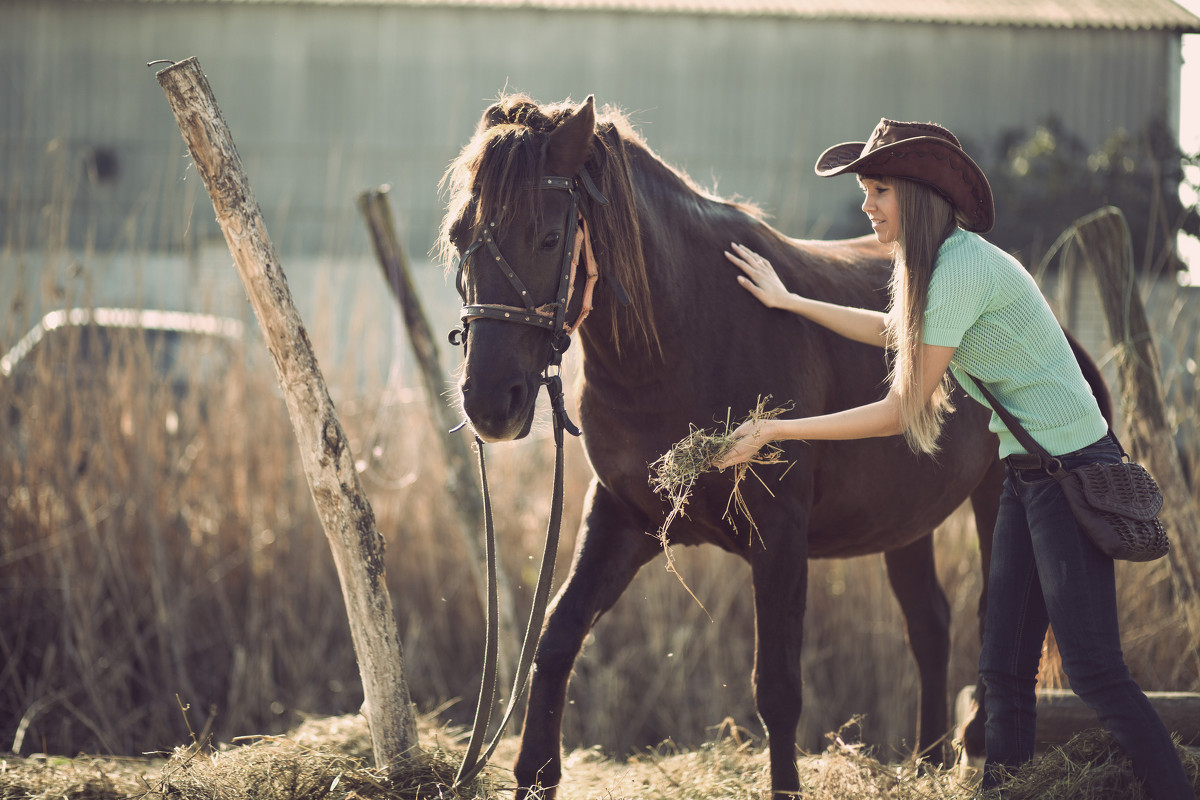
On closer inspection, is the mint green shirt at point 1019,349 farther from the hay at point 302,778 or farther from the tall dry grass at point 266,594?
the tall dry grass at point 266,594

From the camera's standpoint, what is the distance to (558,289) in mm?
Result: 2219

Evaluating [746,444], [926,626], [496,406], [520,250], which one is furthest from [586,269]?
[926,626]

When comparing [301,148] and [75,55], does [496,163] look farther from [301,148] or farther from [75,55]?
[75,55]

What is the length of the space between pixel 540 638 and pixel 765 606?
0.62 metres

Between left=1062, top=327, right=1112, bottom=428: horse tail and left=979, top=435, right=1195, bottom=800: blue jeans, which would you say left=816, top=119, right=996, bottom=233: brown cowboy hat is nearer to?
left=979, top=435, right=1195, bottom=800: blue jeans

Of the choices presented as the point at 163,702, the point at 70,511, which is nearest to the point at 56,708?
the point at 163,702

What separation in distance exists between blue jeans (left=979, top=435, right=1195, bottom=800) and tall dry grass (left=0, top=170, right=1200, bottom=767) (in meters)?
2.44

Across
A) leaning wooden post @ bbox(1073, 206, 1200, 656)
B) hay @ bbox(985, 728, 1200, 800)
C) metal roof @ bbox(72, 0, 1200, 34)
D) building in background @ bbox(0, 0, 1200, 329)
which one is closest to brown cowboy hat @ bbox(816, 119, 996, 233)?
hay @ bbox(985, 728, 1200, 800)

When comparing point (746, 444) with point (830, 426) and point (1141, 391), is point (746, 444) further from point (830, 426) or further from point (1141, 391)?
point (1141, 391)

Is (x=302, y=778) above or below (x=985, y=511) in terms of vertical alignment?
below

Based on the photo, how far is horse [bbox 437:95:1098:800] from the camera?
2.18 m

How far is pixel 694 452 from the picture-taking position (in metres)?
2.20

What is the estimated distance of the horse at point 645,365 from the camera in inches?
85.8

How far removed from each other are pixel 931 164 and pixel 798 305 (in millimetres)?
562
